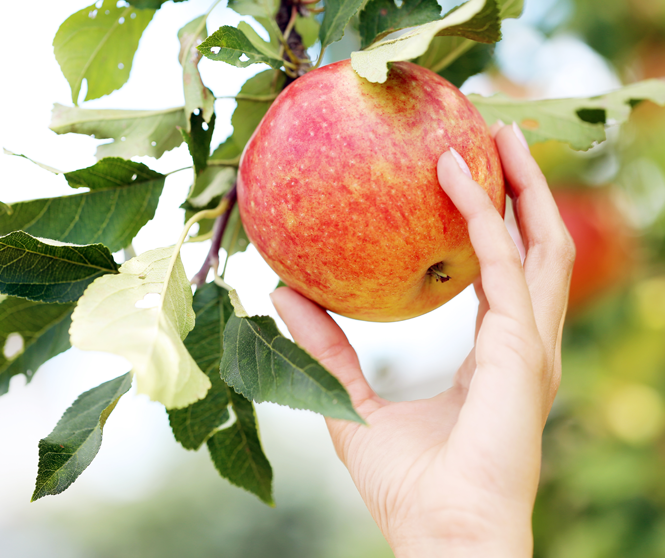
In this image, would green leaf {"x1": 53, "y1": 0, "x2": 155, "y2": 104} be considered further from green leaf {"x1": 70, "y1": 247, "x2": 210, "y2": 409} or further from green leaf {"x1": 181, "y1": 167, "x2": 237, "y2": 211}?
green leaf {"x1": 70, "y1": 247, "x2": 210, "y2": 409}

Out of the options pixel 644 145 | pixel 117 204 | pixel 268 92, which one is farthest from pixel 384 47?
pixel 644 145

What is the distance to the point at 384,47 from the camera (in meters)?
0.51

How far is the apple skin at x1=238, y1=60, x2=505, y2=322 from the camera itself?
1.71ft

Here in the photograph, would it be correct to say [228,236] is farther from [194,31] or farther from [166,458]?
[166,458]

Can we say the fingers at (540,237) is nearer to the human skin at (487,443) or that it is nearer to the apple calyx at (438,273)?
the human skin at (487,443)

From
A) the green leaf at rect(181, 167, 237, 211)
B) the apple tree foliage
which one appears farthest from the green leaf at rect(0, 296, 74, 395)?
the green leaf at rect(181, 167, 237, 211)

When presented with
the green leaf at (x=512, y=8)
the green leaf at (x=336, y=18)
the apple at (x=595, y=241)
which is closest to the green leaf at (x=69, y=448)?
the green leaf at (x=336, y=18)

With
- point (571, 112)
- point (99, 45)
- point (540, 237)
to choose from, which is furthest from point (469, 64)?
point (99, 45)

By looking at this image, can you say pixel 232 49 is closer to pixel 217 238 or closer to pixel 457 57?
pixel 217 238

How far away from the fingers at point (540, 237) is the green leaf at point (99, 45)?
1.74ft

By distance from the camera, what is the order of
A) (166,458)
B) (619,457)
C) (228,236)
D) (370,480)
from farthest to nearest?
1. (166,458)
2. (619,457)
3. (228,236)
4. (370,480)

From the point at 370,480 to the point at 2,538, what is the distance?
4.23m

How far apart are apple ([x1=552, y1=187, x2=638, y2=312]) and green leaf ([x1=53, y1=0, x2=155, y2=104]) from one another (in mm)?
1371

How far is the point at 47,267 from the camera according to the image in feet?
1.70
